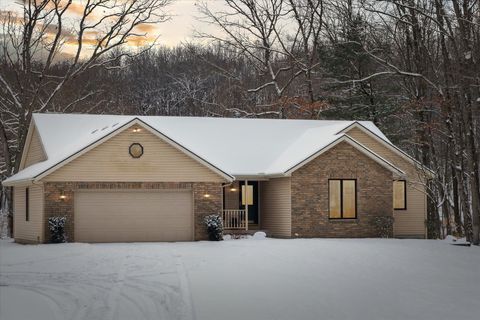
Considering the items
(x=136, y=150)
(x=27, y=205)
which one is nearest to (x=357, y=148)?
(x=136, y=150)

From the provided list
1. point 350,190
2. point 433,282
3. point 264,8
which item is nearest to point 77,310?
point 433,282

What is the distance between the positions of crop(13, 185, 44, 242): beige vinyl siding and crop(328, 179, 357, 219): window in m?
11.3

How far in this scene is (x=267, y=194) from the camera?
2927 cm

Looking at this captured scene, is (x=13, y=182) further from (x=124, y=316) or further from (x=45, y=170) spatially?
(x=124, y=316)

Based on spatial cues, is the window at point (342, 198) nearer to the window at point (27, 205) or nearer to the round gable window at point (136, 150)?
the round gable window at point (136, 150)

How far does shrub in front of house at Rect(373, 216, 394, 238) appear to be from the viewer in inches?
1083

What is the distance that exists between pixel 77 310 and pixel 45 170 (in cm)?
1326

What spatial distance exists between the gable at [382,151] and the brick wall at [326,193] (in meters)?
2.01

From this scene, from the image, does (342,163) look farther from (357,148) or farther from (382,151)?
(382,151)

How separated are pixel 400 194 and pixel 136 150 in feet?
39.0

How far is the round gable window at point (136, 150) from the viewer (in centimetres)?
2577

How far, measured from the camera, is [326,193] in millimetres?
27188

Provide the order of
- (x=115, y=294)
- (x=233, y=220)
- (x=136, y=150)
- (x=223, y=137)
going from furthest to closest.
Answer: (x=223, y=137) → (x=233, y=220) → (x=136, y=150) → (x=115, y=294)

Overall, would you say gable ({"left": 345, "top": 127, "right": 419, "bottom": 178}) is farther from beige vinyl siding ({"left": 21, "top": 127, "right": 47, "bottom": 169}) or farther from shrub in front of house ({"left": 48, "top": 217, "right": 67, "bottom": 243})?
beige vinyl siding ({"left": 21, "top": 127, "right": 47, "bottom": 169})
